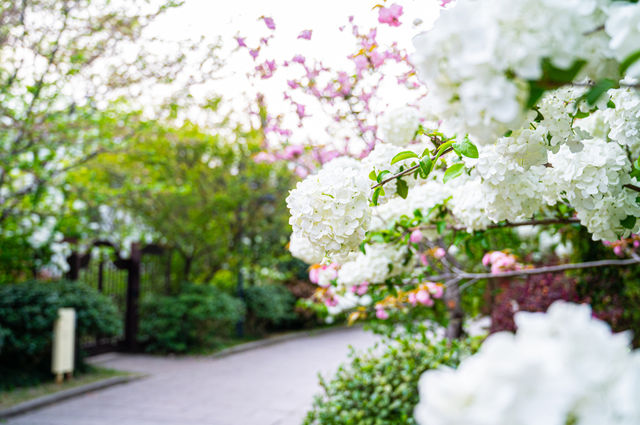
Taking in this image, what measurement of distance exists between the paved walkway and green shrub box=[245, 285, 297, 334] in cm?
121

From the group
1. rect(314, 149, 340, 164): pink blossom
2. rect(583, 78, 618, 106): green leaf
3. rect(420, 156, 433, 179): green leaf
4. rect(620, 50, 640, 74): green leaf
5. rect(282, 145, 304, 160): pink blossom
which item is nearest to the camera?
rect(620, 50, 640, 74): green leaf

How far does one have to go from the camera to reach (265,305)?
10461 mm

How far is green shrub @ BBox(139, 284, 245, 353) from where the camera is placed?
8695 mm

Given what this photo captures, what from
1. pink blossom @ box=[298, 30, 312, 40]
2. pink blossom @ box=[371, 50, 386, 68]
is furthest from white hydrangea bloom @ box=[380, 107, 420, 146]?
pink blossom @ box=[298, 30, 312, 40]

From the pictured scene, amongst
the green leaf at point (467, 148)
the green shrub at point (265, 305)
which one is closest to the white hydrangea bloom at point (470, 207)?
the green leaf at point (467, 148)

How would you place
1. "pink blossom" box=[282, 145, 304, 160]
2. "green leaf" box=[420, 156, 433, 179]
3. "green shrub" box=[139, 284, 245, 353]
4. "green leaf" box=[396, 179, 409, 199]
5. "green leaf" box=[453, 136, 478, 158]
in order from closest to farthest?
"green leaf" box=[453, 136, 478, 158] → "green leaf" box=[420, 156, 433, 179] → "green leaf" box=[396, 179, 409, 199] → "pink blossom" box=[282, 145, 304, 160] → "green shrub" box=[139, 284, 245, 353]

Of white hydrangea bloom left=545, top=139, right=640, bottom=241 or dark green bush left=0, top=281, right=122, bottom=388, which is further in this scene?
dark green bush left=0, top=281, right=122, bottom=388

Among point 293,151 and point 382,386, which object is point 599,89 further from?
point 293,151

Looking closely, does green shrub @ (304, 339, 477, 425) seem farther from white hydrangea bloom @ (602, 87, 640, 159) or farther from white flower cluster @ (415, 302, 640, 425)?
white flower cluster @ (415, 302, 640, 425)

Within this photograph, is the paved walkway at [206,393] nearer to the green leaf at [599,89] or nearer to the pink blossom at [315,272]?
the pink blossom at [315,272]

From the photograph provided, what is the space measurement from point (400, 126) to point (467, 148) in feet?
4.61

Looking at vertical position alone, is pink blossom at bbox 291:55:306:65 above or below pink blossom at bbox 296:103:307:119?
above

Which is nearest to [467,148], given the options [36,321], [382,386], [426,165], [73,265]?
[426,165]

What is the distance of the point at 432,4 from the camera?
212cm
